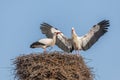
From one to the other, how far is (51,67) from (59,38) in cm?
389

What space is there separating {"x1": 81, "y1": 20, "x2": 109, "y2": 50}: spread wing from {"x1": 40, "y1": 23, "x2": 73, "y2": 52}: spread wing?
1.48ft

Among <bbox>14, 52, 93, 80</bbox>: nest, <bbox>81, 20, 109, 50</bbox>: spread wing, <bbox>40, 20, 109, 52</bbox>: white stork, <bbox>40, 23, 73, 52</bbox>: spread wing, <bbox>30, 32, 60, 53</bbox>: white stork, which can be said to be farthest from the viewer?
<bbox>40, 23, 73, 52</bbox>: spread wing

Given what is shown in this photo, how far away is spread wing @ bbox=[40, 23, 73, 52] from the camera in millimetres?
19469

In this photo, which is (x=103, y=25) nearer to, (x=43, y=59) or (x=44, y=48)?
(x=44, y=48)

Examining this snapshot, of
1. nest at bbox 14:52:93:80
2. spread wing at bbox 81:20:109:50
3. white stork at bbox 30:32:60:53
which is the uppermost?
spread wing at bbox 81:20:109:50

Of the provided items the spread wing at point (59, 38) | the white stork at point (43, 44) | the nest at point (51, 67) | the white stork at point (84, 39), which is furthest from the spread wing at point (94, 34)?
the nest at point (51, 67)

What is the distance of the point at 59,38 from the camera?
1969 centimetres

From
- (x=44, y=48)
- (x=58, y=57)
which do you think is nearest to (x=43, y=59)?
(x=58, y=57)

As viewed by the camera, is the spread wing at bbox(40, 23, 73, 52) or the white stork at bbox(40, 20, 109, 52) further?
the spread wing at bbox(40, 23, 73, 52)

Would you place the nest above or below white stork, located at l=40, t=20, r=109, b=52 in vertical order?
below

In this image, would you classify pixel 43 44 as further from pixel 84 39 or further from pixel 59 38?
pixel 84 39

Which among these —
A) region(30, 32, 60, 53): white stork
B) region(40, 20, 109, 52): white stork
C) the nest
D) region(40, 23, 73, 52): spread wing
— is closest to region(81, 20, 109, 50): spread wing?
region(40, 20, 109, 52): white stork

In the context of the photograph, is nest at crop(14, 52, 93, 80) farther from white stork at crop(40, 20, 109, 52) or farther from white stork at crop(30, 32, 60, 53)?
white stork at crop(40, 20, 109, 52)

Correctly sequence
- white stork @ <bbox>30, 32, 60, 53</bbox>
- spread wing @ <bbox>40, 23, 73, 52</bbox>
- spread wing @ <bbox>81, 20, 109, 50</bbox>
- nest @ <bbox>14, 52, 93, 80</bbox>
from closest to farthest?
nest @ <bbox>14, 52, 93, 80</bbox> → white stork @ <bbox>30, 32, 60, 53</bbox> → spread wing @ <bbox>81, 20, 109, 50</bbox> → spread wing @ <bbox>40, 23, 73, 52</bbox>
